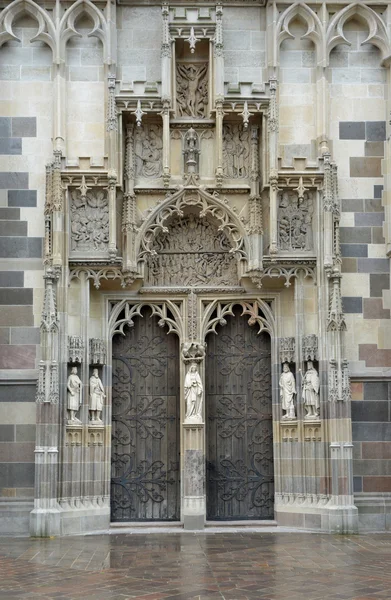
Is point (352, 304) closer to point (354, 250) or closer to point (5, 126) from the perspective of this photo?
point (354, 250)

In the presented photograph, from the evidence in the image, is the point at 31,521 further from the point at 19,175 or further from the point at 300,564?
the point at 19,175

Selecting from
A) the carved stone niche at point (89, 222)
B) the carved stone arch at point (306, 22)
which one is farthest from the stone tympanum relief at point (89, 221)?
the carved stone arch at point (306, 22)

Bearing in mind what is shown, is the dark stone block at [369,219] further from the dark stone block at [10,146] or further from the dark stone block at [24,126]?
the dark stone block at [10,146]

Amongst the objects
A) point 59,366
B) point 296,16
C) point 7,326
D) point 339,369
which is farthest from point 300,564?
point 296,16

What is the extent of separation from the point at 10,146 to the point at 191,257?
4.63 meters

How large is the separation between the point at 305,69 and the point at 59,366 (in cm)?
852

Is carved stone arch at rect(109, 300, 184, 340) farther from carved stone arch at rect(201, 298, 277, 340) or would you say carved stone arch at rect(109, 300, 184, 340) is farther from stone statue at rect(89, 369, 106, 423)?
stone statue at rect(89, 369, 106, 423)

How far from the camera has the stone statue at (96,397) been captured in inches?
731

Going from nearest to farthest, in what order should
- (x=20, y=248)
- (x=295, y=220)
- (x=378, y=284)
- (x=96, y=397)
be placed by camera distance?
(x=96, y=397) < (x=20, y=248) < (x=378, y=284) < (x=295, y=220)

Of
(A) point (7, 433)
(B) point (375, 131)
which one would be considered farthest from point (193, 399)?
(B) point (375, 131)

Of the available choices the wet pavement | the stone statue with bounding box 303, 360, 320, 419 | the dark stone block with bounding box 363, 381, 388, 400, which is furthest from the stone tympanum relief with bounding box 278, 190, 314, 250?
the wet pavement

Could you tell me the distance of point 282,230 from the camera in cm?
1920

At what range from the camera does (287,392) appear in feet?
61.8

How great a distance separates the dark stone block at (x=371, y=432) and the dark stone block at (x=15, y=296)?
7.41 metres
